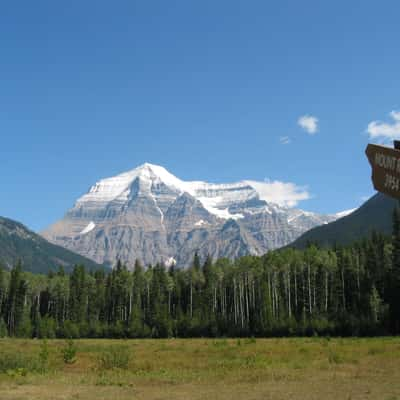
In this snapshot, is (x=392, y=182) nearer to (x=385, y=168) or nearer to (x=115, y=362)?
(x=385, y=168)

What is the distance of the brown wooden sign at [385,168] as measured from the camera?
26.9 ft

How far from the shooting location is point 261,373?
118 feet

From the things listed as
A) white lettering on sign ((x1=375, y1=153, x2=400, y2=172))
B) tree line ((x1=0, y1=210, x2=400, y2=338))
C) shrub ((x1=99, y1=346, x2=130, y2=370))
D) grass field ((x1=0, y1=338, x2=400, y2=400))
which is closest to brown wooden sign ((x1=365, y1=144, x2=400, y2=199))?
white lettering on sign ((x1=375, y1=153, x2=400, y2=172))

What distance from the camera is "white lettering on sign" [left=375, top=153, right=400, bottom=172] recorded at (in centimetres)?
819

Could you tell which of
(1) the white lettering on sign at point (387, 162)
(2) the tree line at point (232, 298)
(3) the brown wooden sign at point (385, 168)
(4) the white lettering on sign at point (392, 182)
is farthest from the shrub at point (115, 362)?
(2) the tree line at point (232, 298)

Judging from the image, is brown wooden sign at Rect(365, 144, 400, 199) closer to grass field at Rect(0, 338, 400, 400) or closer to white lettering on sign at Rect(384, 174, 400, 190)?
white lettering on sign at Rect(384, 174, 400, 190)

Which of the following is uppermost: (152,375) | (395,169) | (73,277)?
(73,277)

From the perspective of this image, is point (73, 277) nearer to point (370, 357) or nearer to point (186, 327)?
point (186, 327)

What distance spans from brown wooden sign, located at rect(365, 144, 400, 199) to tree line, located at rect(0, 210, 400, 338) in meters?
93.2

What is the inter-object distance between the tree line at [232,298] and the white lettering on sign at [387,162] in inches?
3676

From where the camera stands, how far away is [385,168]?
8398mm

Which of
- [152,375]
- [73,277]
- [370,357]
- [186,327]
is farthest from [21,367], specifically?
[73,277]

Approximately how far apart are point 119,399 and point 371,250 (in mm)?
105563

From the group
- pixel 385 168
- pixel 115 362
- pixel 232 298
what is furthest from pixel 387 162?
pixel 232 298
